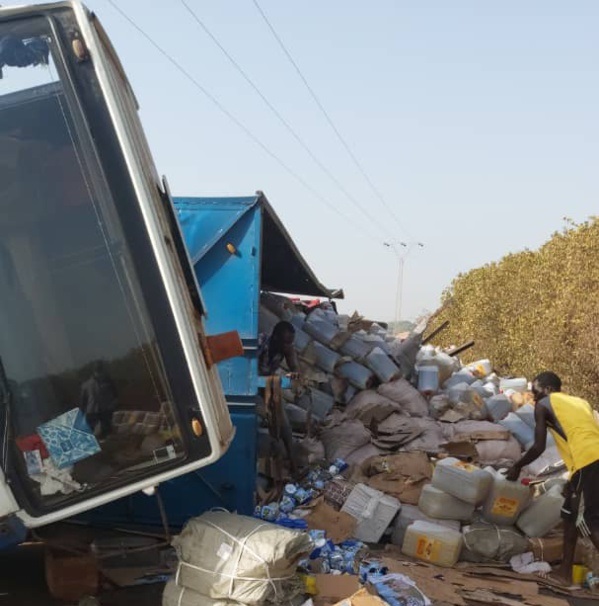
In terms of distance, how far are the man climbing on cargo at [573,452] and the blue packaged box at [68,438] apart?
3.47 meters

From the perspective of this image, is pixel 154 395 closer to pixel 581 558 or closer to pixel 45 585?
pixel 45 585

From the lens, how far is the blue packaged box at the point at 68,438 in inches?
109

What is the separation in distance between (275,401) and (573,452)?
2.24m

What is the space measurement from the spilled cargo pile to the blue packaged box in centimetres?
87

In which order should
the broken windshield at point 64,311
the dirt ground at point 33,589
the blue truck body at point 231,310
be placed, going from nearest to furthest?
the broken windshield at point 64,311
the dirt ground at point 33,589
the blue truck body at point 231,310

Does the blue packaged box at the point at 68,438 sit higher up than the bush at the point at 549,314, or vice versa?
the blue packaged box at the point at 68,438

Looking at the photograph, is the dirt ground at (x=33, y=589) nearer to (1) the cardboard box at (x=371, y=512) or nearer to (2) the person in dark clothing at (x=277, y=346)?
(1) the cardboard box at (x=371, y=512)

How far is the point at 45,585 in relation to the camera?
3.84 metres

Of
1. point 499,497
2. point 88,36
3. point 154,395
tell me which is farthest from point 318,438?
point 88,36

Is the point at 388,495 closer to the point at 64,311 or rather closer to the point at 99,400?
the point at 99,400

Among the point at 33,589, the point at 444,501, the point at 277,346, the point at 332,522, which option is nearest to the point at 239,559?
the point at 33,589

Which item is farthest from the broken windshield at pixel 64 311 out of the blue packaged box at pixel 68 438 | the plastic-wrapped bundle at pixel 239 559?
the plastic-wrapped bundle at pixel 239 559

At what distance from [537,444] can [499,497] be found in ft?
1.98

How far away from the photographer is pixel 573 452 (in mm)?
4941
